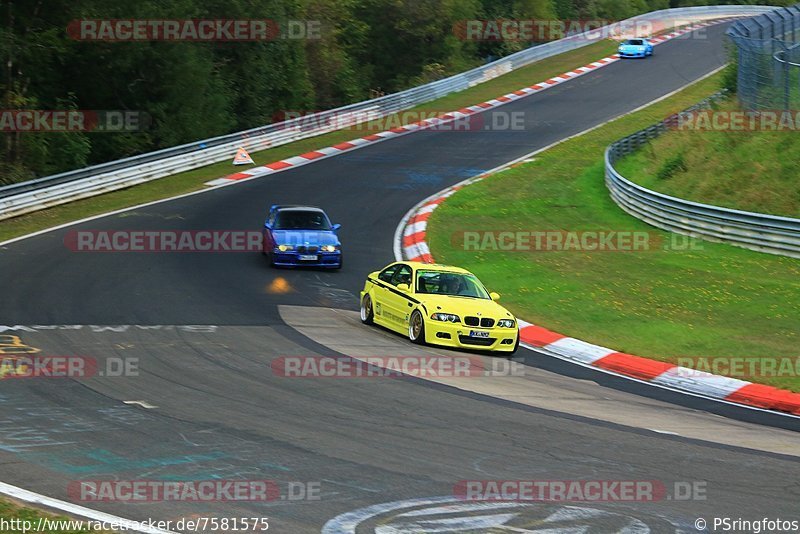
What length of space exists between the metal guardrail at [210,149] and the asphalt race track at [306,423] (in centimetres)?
610

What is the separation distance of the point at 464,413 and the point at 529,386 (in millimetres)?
2165

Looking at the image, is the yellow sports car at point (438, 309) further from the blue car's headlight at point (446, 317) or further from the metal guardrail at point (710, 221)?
the metal guardrail at point (710, 221)

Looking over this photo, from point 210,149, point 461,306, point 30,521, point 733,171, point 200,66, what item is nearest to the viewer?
point 30,521

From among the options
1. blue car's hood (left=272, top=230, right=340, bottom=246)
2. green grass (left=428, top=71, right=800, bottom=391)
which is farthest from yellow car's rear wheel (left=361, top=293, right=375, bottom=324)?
blue car's hood (left=272, top=230, right=340, bottom=246)

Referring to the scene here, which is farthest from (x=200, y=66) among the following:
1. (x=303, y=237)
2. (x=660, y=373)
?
(x=660, y=373)

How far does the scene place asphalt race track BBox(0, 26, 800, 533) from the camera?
30.2 ft

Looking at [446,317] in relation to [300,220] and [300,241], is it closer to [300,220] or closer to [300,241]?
[300,241]

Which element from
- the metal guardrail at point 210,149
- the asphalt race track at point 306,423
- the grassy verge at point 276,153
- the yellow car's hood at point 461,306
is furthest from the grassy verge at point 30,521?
the metal guardrail at point 210,149

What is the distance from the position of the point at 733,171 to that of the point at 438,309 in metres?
14.7

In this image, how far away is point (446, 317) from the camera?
16734 mm

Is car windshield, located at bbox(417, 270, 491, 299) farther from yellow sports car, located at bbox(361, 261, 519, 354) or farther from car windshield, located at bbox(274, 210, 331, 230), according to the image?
car windshield, located at bbox(274, 210, 331, 230)

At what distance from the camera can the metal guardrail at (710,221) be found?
23906mm

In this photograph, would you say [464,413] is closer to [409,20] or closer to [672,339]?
[672,339]

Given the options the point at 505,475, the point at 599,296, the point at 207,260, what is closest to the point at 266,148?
the point at 207,260
